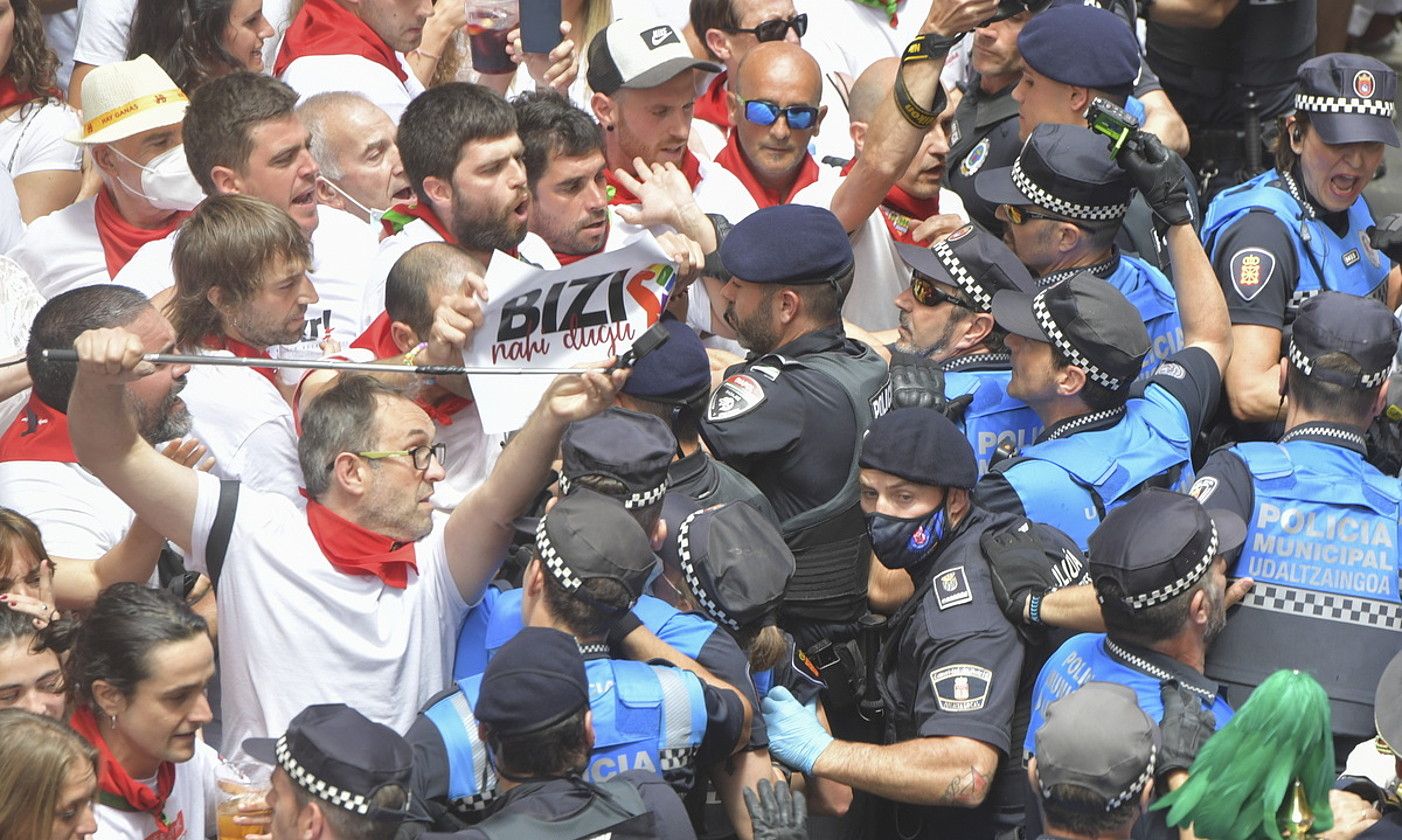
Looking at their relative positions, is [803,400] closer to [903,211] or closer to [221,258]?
[221,258]

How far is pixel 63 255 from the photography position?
603cm

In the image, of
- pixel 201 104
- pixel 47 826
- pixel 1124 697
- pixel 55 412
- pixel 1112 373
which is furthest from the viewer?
pixel 201 104

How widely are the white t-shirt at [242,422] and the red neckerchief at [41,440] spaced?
0.35 m

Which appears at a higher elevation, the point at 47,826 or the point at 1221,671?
the point at 47,826

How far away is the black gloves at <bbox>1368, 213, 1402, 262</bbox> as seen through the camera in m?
6.78

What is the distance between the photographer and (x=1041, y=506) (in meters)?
5.33

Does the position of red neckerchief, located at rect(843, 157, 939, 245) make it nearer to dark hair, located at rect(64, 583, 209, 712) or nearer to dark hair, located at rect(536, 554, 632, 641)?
dark hair, located at rect(536, 554, 632, 641)

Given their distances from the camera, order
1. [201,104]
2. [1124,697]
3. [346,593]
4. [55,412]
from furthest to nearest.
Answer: [201,104], [55,412], [346,593], [1124,697]

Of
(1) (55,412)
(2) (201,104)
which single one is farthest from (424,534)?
(2) (201,104)

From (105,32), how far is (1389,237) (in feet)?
17.2

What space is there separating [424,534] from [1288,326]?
366cm

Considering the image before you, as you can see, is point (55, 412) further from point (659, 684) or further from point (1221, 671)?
point (1221, 671)

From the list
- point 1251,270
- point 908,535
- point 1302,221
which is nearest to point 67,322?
point 908,535

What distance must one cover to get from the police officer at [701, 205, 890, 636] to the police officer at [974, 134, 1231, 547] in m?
0.46
